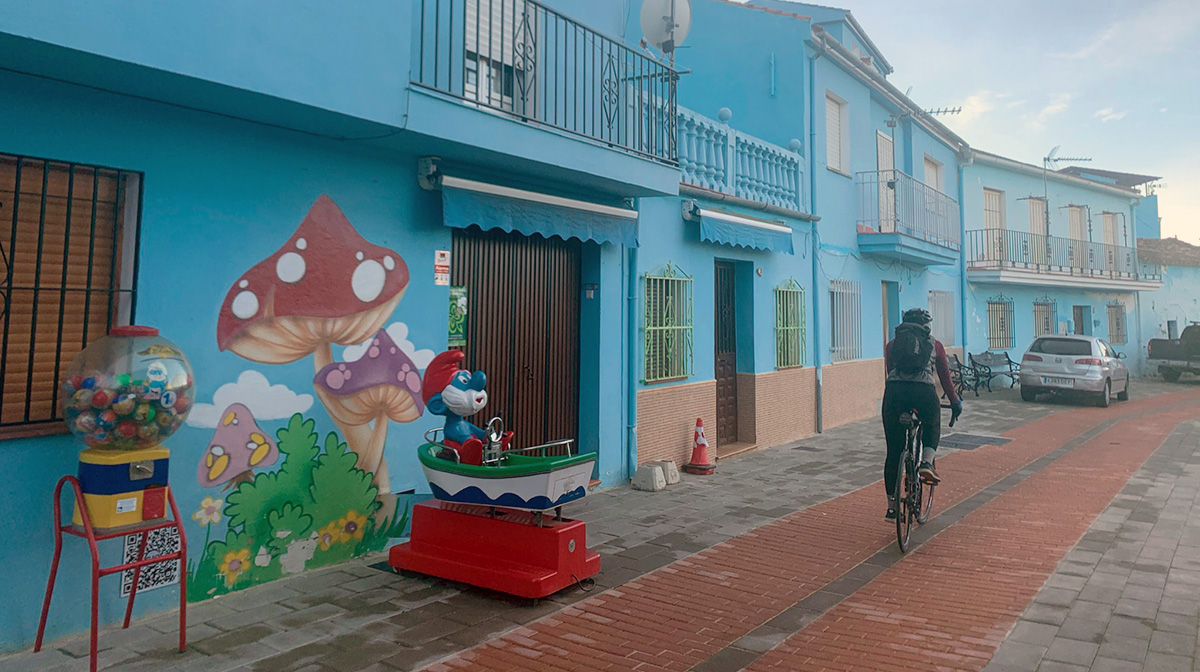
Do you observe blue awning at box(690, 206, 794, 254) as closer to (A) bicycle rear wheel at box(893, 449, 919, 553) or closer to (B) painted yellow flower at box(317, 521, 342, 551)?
(A) bicycle rear wheel at box(893, 449, 919, 553)

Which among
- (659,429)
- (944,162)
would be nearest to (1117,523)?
(659,429)

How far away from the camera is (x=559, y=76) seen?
795 cm

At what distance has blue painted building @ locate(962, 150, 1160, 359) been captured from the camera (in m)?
21.5

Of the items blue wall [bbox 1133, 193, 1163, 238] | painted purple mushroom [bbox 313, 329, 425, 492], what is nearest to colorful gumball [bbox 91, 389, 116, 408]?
painted purple mushroom [bbox 313, 329, 425, 492]

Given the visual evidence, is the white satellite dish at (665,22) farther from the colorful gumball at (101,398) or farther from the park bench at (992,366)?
the park bench at (992,366)

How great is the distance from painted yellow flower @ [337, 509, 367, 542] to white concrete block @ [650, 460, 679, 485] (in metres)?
3.79

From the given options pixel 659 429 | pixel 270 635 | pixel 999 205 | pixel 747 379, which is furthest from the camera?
pixel 999 205

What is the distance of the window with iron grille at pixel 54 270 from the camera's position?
13.2ft

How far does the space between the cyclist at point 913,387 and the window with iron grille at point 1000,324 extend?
18251mm

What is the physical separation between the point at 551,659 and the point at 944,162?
65.8ft

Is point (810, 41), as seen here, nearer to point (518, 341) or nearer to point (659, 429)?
point (659, 429)

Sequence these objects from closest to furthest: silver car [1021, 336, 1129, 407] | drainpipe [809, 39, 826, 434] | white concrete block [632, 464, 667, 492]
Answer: white concrete block [632, 464, 667, 492] → drainpipe [809, 39, 826, 434] → silver car [1021, 336, 1129, 407]

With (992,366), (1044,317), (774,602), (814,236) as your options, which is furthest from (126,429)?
(1044,317)

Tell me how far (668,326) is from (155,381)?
6209 mm
